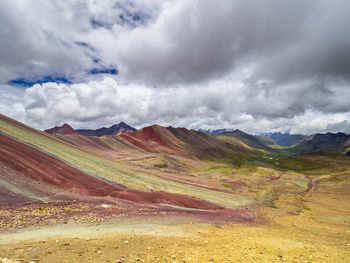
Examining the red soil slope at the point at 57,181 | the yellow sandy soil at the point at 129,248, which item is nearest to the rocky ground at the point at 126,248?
the yellow sandy soil at the point at 129,248

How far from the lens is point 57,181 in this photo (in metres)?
33.6

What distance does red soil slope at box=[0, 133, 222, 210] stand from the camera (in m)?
29.5

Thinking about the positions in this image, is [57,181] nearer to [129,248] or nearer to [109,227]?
[109,227]

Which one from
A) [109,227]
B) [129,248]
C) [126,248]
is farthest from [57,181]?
[129,248]

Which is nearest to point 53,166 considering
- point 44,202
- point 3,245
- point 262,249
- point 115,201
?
point 44,202

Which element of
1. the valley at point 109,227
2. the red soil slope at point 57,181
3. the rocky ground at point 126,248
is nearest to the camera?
the rocky ground at point 126,248

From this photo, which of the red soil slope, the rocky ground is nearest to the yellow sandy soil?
the rocky ground

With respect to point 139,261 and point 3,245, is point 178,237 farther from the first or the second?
point 3,245

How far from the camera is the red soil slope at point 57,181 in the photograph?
29469mm

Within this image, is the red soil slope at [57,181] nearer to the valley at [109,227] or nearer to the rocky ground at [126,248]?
the valley at [109,227]

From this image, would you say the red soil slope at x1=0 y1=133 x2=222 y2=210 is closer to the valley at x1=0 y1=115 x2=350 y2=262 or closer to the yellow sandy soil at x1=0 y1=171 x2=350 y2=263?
the valley at x1=0 y1=115 x2=350 y2=262

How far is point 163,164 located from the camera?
416ft

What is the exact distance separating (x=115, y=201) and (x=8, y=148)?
2416 centimetres

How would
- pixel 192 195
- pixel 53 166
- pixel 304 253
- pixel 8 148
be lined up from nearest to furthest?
pixel 304 253 < pixel 8 148 < pixel 53 166 < pixel 192 195
